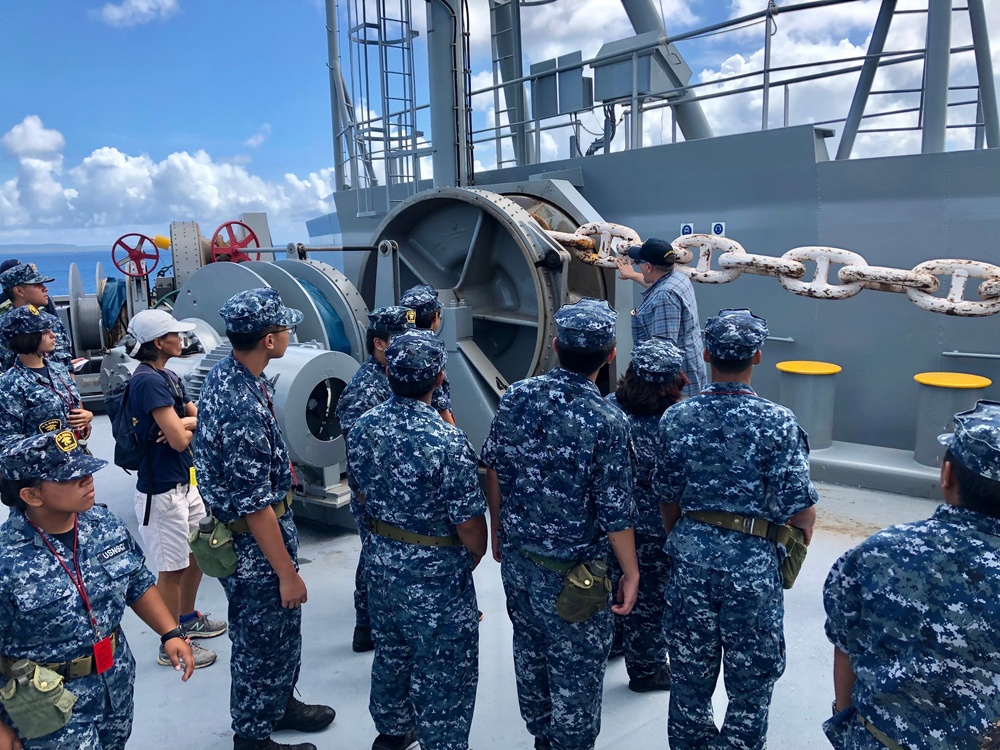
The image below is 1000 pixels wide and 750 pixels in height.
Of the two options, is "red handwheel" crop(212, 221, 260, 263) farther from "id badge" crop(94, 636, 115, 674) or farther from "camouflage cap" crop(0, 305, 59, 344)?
"id badge" crop(94, 636, 115, 674)

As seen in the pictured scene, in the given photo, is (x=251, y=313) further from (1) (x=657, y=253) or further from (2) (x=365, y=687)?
(1) (x=657, y=253)

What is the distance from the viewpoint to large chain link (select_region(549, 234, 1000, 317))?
309 centimetres

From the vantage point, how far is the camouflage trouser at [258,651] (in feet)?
8.36

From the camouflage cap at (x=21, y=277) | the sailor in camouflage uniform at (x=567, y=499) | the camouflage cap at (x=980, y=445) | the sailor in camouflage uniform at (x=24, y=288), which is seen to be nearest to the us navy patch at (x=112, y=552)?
the sailor in camouflage uniform at (x=567, y=499)

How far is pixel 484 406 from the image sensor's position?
4859mm

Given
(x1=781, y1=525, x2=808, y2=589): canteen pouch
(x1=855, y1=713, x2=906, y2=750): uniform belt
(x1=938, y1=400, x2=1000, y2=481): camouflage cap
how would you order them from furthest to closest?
(x1=781, y1=525, x2=808, y2=589): canteen pouch, (x1=855, y1=713, x2=906, y2=750): uniform belt, (x1=938, y1=400, x2=1000, y2=481): camouflage cap

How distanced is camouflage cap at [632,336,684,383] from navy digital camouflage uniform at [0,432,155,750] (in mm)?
1783

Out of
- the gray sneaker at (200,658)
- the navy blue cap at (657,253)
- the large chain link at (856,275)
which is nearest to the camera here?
the large chain link at (856,275)

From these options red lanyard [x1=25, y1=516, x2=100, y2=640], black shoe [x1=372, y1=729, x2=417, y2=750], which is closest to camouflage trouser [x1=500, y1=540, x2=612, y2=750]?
black shoe [x1=372, y1=729, x2=417, y2=750]

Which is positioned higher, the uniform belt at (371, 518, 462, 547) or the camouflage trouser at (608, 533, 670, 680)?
the uniform belt at (371, 518, 462, 547)

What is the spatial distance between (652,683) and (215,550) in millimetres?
1826

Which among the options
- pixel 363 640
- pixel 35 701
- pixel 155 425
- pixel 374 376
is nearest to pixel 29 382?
pixel 155 425

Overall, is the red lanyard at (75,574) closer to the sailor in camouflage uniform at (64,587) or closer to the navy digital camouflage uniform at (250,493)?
the sailor in camouflage uniform at (64,587)

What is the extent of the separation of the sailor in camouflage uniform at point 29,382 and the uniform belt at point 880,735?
3484mm
